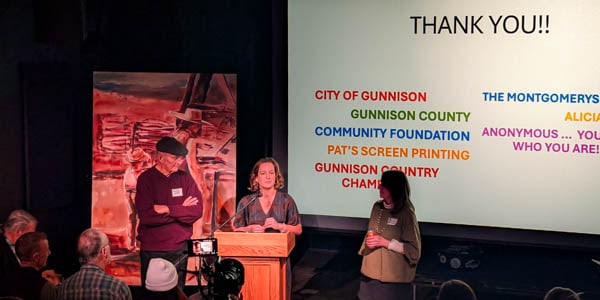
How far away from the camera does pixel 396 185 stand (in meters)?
5.26

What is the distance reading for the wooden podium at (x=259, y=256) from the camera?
17.4ft

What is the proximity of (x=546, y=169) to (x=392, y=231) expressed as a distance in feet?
4.38

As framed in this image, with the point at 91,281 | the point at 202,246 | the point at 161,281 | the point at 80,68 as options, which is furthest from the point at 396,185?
the point at 80,68

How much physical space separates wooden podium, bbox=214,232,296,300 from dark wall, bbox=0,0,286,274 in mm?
1587

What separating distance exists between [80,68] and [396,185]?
3096 mm

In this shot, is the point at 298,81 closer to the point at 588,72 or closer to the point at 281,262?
the point at 281,262

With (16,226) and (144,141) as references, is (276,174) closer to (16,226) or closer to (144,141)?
(144,141)

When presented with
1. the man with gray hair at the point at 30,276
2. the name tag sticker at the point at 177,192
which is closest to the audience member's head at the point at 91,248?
the man with gray hair at the point at 30,276

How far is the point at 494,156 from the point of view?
19.8 feet

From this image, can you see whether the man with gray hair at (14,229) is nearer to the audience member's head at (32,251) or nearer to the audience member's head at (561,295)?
the audience member's head at (32,251)

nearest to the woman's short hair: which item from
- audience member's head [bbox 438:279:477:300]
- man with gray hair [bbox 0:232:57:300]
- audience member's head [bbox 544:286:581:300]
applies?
man with gray hair [bbox 0:232:57:300]

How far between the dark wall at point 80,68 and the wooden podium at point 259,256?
1587 millimetres

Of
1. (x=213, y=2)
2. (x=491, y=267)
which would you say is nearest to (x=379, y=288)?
(x=491, y=267)

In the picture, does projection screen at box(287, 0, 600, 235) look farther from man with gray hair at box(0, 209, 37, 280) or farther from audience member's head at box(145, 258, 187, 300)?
audience member's head at box(145, 258, 187, 300)
